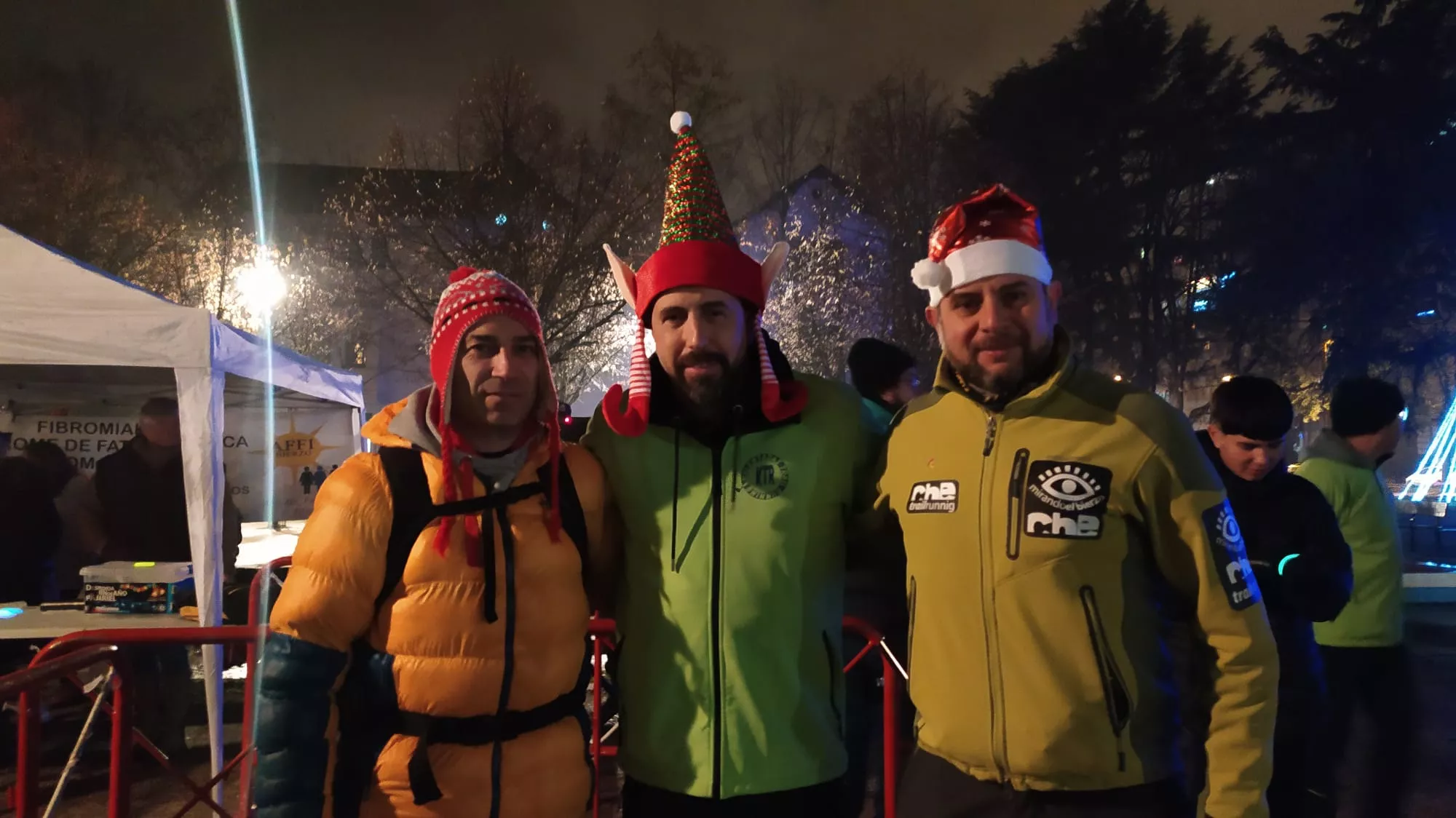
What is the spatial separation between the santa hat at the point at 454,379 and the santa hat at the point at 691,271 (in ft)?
0.67

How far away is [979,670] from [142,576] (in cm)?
585

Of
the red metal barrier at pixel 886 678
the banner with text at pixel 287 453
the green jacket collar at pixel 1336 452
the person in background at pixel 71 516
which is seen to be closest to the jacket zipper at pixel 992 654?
the red metal barrier at pixel 886 678

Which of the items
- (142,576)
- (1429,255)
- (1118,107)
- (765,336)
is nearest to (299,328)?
(142,576)

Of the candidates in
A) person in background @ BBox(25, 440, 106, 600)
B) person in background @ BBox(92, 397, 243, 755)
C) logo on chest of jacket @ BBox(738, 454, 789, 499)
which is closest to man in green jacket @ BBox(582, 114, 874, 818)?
logo on chest of jacket @ BBox(738, 454, 789, 499)

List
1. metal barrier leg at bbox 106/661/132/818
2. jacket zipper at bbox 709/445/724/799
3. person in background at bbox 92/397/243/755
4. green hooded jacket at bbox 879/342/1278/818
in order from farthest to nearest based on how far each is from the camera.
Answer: person in background at bbox 92/397/243/755 < metal barrier leg at bbox 106/661/132/818 < jacket zipper at bbox 709/445/724/799 < green hooded jacket at bbox 879/342/1278/818

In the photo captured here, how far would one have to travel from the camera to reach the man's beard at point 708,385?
2285mm

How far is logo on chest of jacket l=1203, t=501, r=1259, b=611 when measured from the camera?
1.84m

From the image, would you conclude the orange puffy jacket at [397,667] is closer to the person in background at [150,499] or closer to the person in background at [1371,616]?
the person in background at [1371,616]

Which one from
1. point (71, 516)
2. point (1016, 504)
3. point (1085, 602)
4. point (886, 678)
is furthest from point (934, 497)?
point (71, 516)

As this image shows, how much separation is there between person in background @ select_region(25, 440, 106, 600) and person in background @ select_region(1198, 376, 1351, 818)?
7916 mm

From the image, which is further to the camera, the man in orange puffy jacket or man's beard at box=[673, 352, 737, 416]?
man's beard at box=[673, 352, 737, 416]

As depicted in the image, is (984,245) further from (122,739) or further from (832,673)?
(122,739)

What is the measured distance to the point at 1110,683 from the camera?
6.02ft

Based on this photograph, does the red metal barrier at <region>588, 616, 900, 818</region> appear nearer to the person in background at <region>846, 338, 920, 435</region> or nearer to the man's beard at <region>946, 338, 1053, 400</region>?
the person in background at <region>846, 338, 920, 435</region>
